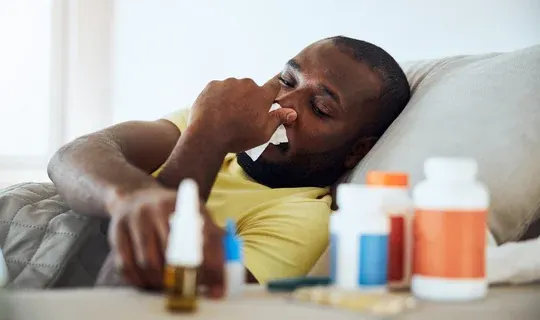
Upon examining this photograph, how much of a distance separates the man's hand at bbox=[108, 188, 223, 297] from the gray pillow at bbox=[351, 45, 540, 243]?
46 centimetres

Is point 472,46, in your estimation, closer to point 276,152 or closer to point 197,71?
point 276,152

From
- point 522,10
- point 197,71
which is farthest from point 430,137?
point 197,71

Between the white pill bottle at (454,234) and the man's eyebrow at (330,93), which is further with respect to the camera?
the man's eyebrow at (330,93)

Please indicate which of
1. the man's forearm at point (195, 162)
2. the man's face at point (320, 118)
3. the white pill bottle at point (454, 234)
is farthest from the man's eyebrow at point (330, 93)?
the white pill bottle at point (454, 234)

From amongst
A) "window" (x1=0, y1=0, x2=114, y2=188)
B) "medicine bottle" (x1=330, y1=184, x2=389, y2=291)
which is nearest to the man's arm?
"medicine bottle" (x1=330, y1=184, x2=389, y2=291)

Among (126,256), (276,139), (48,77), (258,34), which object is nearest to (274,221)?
(276,139)

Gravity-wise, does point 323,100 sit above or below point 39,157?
above

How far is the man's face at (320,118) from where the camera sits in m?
1.33

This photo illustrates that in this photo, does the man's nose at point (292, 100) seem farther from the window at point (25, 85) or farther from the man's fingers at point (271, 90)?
the window at point (25, 85)

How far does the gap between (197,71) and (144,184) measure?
1557 millimetres

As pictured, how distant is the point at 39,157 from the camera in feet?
8.46

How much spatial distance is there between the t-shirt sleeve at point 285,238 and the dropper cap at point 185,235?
42 centimetres

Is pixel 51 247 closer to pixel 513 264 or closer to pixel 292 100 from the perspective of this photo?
pixel 292 100

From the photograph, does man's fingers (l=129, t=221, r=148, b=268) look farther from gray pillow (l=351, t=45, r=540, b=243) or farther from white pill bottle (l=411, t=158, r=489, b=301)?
gray pillow (l=351, t=45, r=540, b=243)
